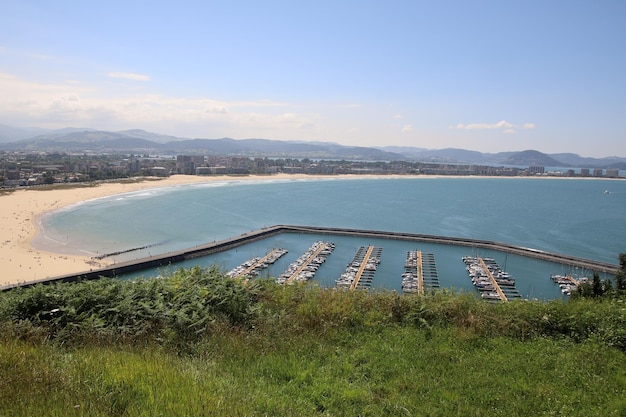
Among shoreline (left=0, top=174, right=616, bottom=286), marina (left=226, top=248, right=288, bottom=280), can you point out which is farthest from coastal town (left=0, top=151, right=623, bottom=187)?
marina (left=226, top=248, right=288, bottom=280)

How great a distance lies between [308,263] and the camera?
66.3 feet

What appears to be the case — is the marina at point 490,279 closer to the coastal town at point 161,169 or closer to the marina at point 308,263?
the marina at point 308,263

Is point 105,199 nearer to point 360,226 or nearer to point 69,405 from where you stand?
point 360,226

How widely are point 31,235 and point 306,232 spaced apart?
1764 cm

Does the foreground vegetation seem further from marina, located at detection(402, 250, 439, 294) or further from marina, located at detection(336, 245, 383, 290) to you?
marina, located at detection(402, 250, 439, 294)

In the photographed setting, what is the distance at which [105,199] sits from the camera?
40.4m

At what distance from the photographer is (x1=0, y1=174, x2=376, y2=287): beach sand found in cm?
1655

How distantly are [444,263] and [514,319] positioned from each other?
17682mm

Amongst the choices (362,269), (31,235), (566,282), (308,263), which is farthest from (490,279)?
(31,235)

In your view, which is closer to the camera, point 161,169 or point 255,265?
point 255,265

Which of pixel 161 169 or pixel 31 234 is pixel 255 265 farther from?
pixel 161 169

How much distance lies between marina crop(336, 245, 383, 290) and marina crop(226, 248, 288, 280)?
375 centimetres

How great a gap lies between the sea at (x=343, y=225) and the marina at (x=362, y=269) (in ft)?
1.51

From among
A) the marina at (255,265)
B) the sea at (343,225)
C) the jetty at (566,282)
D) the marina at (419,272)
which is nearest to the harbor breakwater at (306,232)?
the sea at (343,225)
